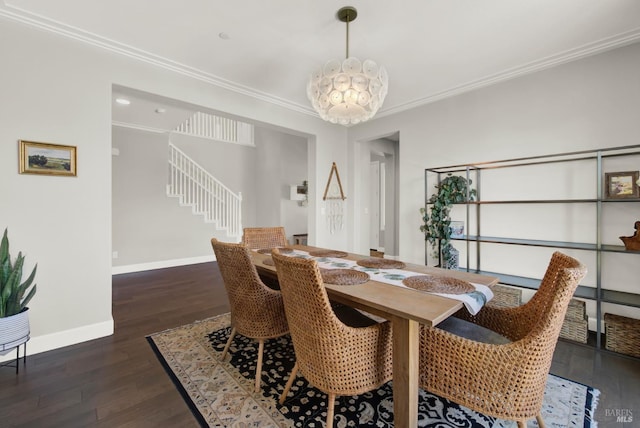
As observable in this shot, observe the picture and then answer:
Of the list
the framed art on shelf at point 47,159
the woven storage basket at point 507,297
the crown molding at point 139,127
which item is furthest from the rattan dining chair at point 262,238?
the crown molding at point 139,127

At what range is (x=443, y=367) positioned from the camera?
1.28m

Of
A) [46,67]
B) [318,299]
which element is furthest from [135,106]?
[318,299]

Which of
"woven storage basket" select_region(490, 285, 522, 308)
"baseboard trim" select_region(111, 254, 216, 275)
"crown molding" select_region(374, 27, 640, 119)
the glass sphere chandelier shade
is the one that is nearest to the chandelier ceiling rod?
the glass sphere chandelier shade

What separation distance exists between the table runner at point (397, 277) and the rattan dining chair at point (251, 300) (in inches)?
18.7

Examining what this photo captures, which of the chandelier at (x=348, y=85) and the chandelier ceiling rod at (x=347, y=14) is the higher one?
the chandelier ceiling rod at (x=347, y=14)

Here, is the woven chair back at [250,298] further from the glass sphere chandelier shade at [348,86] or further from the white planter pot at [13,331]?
the white planter pot at [13,331]

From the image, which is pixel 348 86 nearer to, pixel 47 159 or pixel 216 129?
pixel 47 159

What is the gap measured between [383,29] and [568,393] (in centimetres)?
294

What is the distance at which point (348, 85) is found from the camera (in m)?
1.97

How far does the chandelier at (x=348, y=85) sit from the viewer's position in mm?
1975

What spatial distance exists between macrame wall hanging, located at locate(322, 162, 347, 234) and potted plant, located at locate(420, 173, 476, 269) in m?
1.63

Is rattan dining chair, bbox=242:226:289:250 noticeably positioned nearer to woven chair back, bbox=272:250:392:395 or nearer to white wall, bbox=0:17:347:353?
white wall, bbox=0:17:347:353

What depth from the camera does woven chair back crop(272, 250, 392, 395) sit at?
1.27 m

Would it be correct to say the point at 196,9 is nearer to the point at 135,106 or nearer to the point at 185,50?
the point at 185,50
